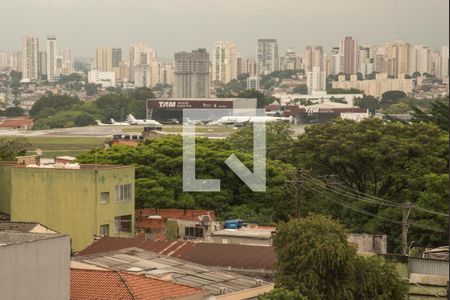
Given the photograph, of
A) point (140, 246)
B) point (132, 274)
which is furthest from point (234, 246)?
point (132, 274)

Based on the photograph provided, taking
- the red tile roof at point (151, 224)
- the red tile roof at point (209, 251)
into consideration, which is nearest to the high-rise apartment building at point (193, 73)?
the red tile roof at point (151, 224)

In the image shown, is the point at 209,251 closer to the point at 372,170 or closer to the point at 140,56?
the point at 372,170

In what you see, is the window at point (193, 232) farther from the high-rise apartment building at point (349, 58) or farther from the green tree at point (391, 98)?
the high-rise apartment building at point (349, 58)

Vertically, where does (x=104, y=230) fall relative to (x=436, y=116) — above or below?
below

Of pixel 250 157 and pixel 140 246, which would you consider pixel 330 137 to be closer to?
pixel 250 157

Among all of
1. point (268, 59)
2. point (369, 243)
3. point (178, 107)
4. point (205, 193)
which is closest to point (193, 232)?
point (369, 243)

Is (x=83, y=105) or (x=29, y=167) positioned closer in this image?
(x=29, y=167)
